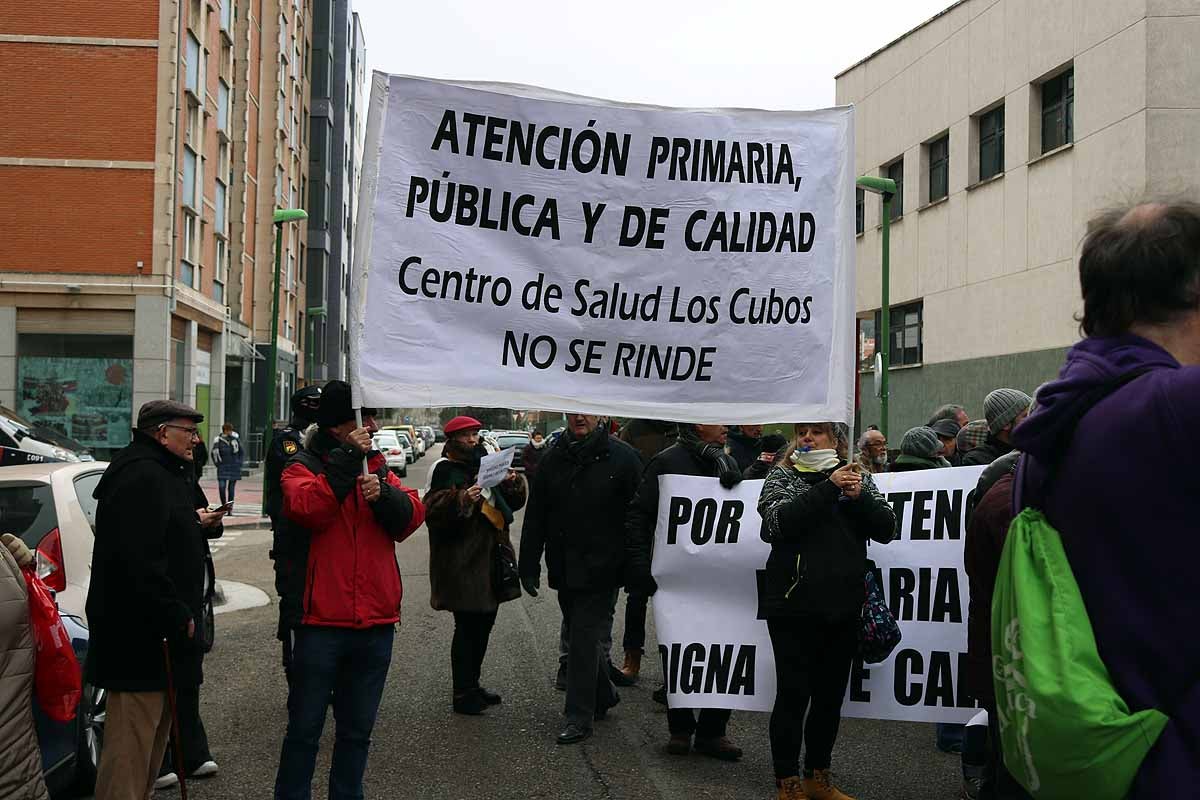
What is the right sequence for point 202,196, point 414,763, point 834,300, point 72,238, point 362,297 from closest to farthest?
point 362,297
point 834,300
point 414,763
point 72,238
point 202,196

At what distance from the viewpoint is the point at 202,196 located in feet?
112

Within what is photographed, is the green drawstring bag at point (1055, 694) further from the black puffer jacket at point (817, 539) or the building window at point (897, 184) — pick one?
the building window at point (897, 184)

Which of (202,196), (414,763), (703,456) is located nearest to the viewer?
(414,763)

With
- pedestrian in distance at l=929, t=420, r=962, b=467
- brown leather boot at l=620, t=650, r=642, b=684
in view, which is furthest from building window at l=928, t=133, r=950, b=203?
brown leather boot at l=620, t=650, r=642, b=684

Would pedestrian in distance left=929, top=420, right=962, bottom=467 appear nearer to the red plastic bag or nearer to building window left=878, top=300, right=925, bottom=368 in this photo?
the red plastic bag

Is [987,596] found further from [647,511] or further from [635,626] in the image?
[635,626]

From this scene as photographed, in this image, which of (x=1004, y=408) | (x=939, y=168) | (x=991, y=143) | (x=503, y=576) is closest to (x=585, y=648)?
(x=503, y=576)

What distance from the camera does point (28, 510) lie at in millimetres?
6855

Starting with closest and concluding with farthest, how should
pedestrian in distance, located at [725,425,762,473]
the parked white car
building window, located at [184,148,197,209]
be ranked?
pedestrian in distance, located at [725,425,762,473] < building window, located at [184,148,197,209] < the parked white car

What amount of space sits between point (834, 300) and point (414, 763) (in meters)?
3.38

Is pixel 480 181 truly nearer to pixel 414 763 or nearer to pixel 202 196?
pixel 414 763

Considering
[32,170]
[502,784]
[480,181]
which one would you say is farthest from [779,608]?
[32,170]

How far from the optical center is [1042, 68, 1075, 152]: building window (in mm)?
24297

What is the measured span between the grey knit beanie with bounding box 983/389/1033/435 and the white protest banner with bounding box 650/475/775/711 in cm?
151
